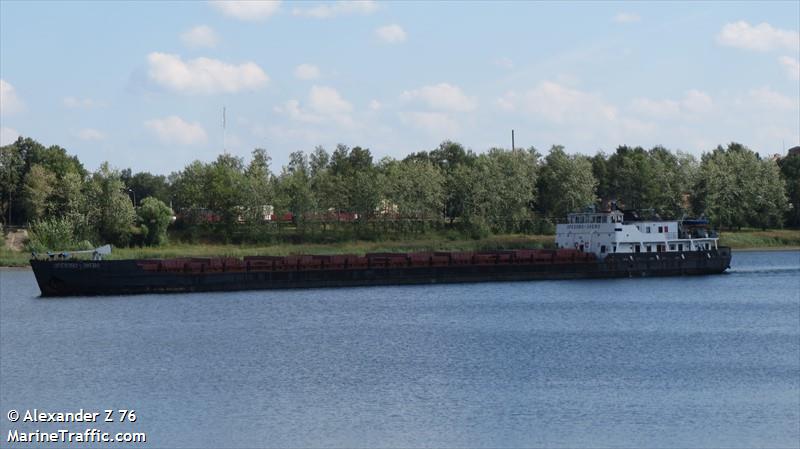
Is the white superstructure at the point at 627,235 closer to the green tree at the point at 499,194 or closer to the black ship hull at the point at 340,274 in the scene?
the black ship hull at the point at 340,274

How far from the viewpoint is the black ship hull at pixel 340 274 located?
247ft

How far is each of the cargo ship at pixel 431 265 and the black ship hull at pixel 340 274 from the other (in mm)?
71

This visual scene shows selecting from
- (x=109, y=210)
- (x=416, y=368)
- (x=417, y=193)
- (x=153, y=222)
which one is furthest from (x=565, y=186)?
(x=416, y=368)

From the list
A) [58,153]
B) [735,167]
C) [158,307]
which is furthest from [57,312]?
[735,167]

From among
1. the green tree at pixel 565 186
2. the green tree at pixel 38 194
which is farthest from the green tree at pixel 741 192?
the green tree at pixel 38 194

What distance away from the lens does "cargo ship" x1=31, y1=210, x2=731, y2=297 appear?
249 ft

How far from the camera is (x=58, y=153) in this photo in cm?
14812

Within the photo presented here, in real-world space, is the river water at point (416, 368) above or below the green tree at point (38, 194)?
below

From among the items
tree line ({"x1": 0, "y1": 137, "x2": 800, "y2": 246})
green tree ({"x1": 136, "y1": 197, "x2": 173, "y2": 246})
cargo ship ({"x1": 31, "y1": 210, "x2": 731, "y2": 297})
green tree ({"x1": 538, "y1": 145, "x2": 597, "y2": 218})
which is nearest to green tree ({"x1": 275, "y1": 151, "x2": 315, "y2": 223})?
tree line ({"x1": 0, "y1": 137, "x2": 800, "y2": 246})

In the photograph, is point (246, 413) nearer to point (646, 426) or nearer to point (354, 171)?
point (646, 426)

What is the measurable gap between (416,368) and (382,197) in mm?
91490

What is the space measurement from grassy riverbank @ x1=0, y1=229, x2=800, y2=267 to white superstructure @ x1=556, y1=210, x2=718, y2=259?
31.3 metres

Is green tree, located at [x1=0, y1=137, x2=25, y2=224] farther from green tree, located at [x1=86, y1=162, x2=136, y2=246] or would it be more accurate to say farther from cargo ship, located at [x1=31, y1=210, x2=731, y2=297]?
cargo ship, located at [x1=31, y1=210, x2=731, y2=297]

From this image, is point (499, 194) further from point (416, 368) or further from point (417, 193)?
point (416, 368)
